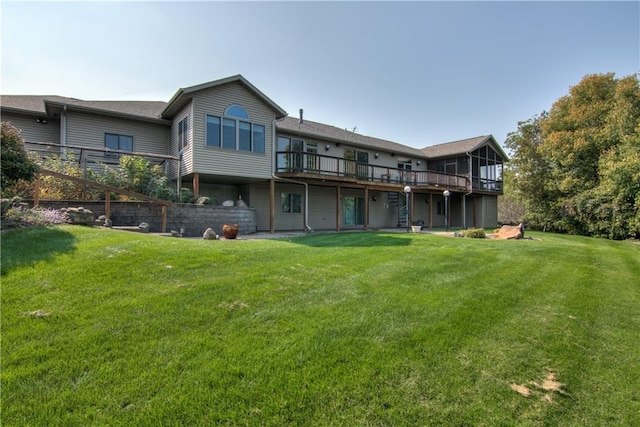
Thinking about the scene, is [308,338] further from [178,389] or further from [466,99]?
[466,99]

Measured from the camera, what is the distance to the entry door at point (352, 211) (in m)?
18.3

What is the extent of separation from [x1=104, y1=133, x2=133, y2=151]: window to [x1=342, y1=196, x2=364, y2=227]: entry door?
1083 cm

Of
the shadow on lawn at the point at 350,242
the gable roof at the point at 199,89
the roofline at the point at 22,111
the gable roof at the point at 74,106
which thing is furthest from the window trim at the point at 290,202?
the roofline at the point at 22,111

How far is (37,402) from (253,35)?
12.1 metres

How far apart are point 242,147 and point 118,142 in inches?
201

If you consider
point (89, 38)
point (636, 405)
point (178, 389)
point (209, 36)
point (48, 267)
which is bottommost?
point (636, 405)

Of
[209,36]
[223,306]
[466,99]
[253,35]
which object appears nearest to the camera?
[223,306]

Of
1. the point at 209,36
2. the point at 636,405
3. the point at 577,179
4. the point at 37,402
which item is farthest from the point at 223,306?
the point at 577,179

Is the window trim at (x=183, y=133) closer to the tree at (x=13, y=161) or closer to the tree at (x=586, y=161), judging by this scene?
the tree at (x=13, y=161)

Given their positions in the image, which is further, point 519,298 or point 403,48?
point 403,48

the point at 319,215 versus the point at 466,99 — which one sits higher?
the point at 466,99

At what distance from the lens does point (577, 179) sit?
1967 centimetres

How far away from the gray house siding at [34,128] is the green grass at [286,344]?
956 cm

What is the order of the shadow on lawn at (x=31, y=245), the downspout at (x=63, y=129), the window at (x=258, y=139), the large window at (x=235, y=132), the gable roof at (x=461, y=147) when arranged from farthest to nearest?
the gable roof at (x=461, y=147)
the window at (x=258, y=139)
the large window at (x=235, y=132)
the downspout at (x=63, y=129)
the shadow on lawn at (x=31, y=245)
